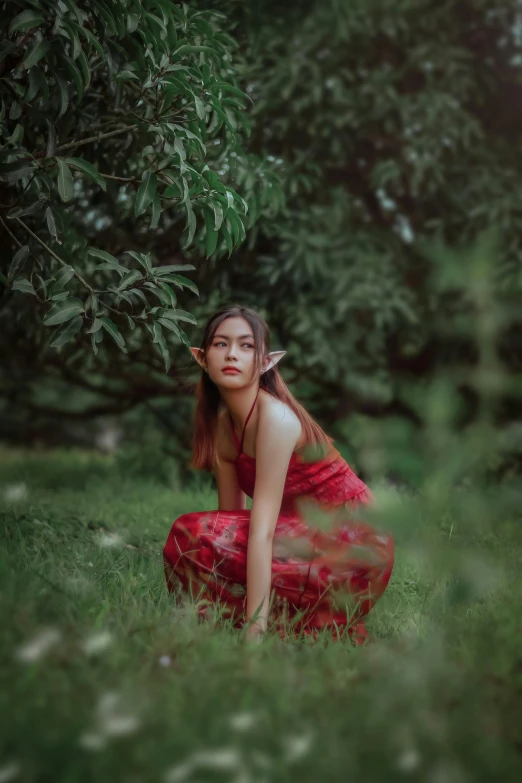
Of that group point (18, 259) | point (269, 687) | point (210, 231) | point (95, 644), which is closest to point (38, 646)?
point (95, 644)

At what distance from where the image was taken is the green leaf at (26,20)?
6.05 ft

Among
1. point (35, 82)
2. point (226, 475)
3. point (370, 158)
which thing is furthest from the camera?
point (370, 158)

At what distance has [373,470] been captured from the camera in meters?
0.78

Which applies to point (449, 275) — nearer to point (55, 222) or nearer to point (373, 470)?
point (373, 470)

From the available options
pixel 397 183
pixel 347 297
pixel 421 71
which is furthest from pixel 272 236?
pixel 421 71

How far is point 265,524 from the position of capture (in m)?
2.06

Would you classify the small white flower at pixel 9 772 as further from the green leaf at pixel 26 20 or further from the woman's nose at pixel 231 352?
the green leaf at pixel 26 20

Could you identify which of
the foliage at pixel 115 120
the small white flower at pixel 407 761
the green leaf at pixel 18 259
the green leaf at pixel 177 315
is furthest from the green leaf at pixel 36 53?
the small white flower at pixel 407 761

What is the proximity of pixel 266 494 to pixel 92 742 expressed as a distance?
1.00m

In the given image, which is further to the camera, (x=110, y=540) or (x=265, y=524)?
(x=110, y=540)

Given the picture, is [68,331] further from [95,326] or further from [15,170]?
[15,170]

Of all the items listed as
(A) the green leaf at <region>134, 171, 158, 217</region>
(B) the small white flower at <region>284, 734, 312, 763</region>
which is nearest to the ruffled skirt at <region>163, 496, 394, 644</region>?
(A) the green leaf at <region>134, 171, 158, 217</region>

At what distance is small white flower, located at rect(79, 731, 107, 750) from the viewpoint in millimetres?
1133

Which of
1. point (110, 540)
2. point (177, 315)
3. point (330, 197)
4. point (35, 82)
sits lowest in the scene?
point (110, 540)
